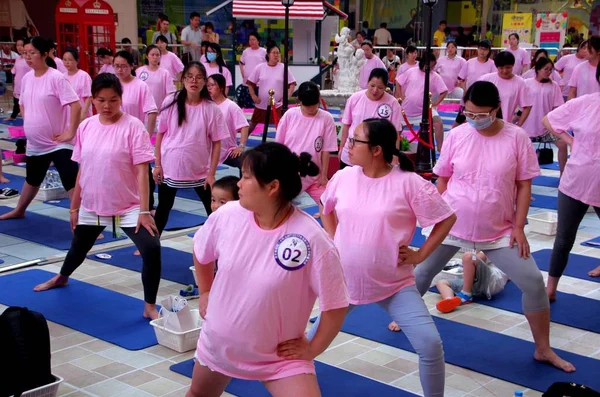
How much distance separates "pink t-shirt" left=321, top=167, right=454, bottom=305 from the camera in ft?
14.1

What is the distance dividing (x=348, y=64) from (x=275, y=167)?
46.4 ft

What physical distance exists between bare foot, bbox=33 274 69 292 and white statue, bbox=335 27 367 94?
10.9 metres

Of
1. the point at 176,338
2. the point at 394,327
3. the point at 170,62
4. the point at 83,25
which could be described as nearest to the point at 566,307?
the point at 394,327

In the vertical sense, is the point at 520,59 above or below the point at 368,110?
above

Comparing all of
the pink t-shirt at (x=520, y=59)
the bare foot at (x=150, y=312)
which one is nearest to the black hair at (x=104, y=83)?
the bare foot at (x=150, y=312)

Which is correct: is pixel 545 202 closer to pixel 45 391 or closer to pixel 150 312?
pixel 150 312

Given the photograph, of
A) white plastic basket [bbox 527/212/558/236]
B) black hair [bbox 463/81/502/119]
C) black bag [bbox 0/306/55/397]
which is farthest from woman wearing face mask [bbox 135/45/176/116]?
black bag [bbox 0/306/55/397]

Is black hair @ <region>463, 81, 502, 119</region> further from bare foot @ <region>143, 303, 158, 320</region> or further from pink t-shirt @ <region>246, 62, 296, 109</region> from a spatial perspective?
pink t-shirt @ <region>246, 62, 296, 109</region>

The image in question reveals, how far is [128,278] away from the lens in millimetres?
7219

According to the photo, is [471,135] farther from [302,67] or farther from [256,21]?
[256,21]

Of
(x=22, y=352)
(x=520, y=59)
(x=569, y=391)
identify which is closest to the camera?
(x=569, y=391)

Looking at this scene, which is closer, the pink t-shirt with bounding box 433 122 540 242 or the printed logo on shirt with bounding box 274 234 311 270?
the printed logo on shirt with bounding box 274 234 311 270

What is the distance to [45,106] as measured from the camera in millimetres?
8359

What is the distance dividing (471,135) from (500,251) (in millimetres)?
729
